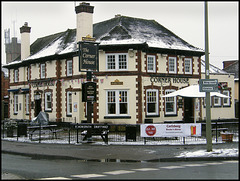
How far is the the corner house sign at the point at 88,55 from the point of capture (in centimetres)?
2181

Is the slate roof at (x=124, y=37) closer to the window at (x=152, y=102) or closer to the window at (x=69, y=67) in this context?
the window at (x=69, y=67)

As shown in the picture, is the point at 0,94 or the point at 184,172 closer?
the point at 0,94

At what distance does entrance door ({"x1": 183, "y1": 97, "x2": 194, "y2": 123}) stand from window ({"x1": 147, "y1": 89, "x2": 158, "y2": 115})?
3.50 metres

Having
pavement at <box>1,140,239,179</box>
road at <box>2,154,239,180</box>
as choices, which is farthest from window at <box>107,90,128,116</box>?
road at <box>2,154,239,180</box>

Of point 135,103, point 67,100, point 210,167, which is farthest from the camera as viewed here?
point 67,100

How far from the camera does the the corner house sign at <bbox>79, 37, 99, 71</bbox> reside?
21812 mm

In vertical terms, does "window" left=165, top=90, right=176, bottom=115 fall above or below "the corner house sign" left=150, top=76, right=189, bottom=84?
below

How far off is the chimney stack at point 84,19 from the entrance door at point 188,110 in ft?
34.1

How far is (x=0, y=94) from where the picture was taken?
7.20 m

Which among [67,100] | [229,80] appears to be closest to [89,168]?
[67,100]

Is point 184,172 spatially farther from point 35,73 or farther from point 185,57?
point 35,73

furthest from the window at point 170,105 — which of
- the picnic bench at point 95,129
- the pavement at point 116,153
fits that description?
the pavement at point 116,153

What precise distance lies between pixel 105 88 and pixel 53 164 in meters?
17.2

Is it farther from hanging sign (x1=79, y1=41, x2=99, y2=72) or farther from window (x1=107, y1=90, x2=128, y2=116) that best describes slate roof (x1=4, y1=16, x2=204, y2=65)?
hanging sign (x1=79, y1=41, x2=99, y2=72)
